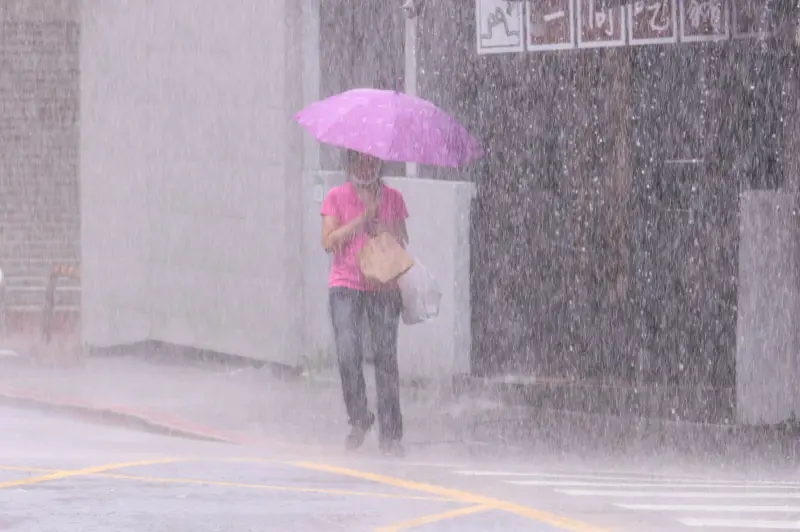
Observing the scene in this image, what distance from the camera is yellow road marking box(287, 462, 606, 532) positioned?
8516 millimetres

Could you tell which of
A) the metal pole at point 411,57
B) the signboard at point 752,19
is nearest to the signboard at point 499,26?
the metal pole at point 411,57

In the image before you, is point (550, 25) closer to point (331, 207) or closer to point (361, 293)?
point (331, 207)

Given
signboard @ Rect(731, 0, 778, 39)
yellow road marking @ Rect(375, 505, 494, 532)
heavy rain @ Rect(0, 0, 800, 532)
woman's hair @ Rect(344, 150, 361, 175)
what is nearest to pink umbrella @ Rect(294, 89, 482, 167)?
heavy rain @ Rect(0, 0, 800, 532)

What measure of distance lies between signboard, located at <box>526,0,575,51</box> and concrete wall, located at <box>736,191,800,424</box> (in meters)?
1.97

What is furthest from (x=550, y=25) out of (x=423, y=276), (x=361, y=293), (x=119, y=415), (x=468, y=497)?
(x=468, y=497)

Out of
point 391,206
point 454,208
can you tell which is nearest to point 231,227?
point 454,208

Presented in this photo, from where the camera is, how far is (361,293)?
1107 centimetres

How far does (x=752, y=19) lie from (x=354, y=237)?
11.1 feet

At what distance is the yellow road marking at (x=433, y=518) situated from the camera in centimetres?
829

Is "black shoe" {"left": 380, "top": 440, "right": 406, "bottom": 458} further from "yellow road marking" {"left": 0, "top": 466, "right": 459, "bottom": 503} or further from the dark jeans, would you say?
"yellow road marking" {"left": 0, "top": 466, "right": 459, "bottom": 503}

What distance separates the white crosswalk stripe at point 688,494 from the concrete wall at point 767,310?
1.44 m

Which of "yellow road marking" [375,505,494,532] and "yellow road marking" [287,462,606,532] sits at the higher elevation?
"yellow road marking" [375,505,494,532]

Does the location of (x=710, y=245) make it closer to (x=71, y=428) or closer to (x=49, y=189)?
(x=71, y=428)

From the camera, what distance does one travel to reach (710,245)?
13.5 m
